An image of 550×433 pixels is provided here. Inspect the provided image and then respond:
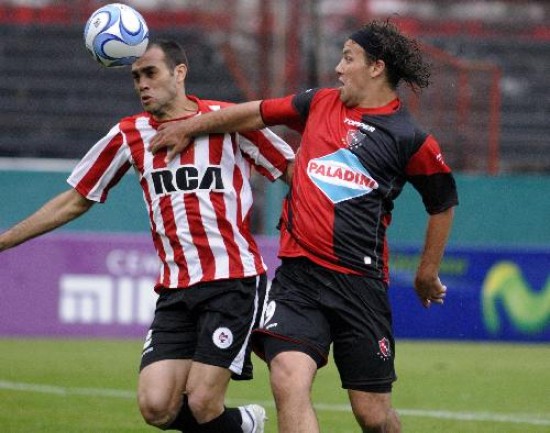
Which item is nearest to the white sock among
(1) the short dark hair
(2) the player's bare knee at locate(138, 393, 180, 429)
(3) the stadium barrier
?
(2) the player's bare knee at locate(138, 393, 180, 429)

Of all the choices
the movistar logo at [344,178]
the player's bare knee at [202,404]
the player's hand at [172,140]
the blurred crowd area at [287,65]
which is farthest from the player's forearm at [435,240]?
the blurred crowd area at [287,65]

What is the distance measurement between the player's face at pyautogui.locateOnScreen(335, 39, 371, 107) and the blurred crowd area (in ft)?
36.1

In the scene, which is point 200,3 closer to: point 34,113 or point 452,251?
point 34,113

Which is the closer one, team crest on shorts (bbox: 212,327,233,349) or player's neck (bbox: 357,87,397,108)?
player's neck (bbox: 357,87,397,108)

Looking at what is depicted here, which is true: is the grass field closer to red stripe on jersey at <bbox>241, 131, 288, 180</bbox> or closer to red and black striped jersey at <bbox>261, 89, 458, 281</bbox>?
red stripe on jersey at <bbox>241, 131, 288, 180</bbox>

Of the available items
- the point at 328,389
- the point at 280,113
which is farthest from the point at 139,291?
the point at 280,113

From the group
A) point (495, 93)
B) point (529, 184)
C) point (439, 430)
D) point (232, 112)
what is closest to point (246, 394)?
point (439, 430)

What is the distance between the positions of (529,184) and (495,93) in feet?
5.90

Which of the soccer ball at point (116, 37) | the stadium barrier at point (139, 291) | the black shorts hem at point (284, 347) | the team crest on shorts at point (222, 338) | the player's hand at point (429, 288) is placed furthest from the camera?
the stadium barrier at point (139, 291)

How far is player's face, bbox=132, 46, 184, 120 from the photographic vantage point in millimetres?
6871

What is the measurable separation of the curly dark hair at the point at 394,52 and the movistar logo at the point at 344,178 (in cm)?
49

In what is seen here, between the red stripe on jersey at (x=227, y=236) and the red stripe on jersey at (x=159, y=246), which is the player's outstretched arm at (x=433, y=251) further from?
the red stripe on jersey at (x=159, y=246)

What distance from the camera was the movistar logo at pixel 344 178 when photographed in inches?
248

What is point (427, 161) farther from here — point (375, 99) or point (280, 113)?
point (280, 113)
